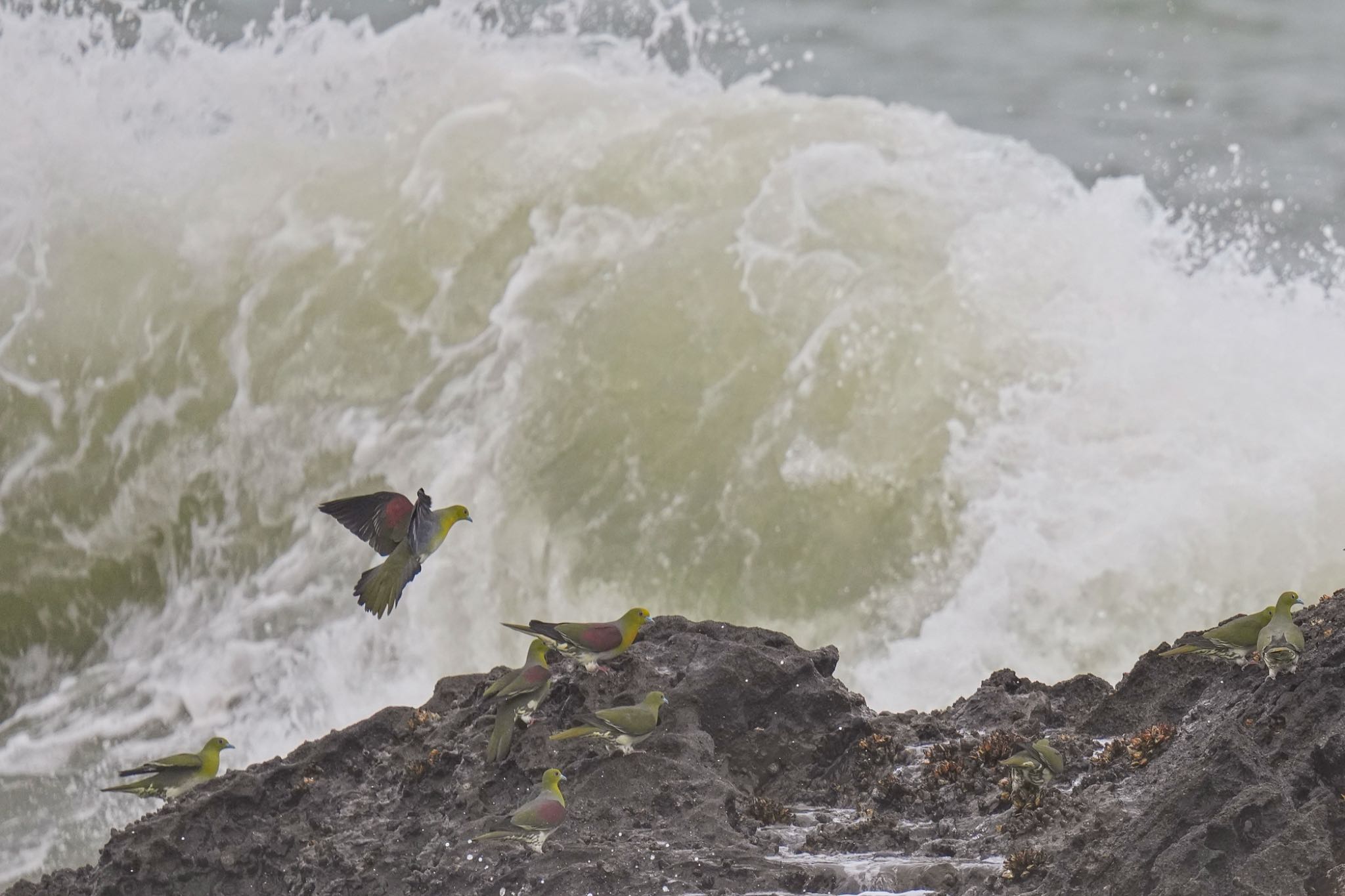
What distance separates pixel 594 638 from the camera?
18.0 ft

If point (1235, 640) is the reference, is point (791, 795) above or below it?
below

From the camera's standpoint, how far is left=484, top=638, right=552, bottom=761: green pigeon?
5336mm

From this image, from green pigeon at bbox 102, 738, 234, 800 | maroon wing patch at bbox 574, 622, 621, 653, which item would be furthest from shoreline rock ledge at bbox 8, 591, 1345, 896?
green pigeon at bbox 102, 738, 234, 800

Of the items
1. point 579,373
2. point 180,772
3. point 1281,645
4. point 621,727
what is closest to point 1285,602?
point 1281,645

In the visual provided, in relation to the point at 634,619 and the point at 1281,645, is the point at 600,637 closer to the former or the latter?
the point at 634,619

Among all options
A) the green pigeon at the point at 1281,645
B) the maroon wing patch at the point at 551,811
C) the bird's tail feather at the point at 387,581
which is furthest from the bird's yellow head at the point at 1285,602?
the bird's tail feather at the point at 387,581

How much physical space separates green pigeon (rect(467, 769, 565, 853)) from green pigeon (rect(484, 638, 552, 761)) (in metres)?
0.41

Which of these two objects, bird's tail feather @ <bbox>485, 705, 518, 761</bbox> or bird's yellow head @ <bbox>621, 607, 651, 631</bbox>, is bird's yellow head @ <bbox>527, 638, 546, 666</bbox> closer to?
bird's tail feather @ <bbox>485, 705, 518, 761</bbox>

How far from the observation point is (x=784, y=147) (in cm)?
1241

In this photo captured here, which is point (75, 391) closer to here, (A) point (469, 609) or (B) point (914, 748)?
(A) point (469, 609)

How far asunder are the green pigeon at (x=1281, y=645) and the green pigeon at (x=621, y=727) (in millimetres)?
1990

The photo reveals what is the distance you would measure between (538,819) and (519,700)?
0.65 m

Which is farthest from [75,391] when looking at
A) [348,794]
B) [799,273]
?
[348,794]

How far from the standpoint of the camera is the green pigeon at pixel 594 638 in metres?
5.41
